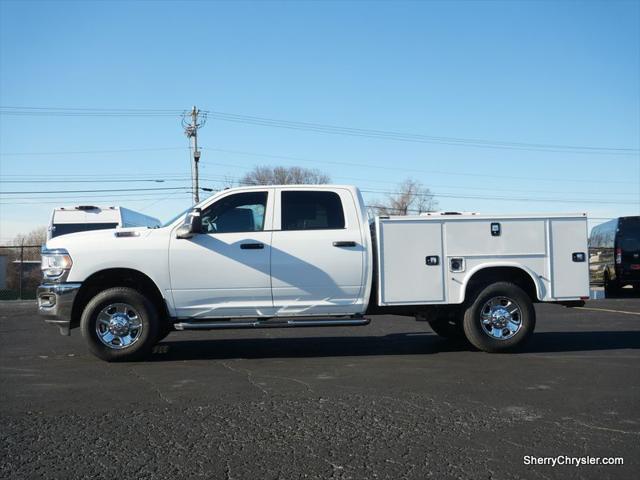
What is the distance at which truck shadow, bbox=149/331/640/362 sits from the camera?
8.32m

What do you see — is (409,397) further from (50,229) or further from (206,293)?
(50,229)

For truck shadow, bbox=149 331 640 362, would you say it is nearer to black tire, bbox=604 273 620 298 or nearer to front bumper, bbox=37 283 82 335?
front bumper, bbox=37 283 82 335

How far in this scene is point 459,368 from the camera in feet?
23.5

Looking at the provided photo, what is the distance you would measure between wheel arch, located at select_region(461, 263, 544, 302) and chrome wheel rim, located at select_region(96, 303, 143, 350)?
13.6 feet

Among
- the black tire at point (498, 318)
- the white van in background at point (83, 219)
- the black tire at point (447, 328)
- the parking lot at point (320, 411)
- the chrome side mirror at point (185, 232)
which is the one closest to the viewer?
the parking lot at point (320, 411)

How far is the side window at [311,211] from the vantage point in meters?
7.92

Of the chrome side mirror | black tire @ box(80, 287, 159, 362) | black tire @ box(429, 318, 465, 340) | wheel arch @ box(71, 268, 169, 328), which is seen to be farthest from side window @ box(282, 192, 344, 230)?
black tire @ box(429, 318, 465, 340)

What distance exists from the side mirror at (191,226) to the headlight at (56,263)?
4.48 feet

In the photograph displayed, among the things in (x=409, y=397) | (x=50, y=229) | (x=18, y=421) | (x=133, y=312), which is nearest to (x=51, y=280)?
(x=133, y=312)

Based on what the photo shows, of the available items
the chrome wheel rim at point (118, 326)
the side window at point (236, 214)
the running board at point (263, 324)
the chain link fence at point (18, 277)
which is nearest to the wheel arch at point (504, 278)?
the running board at point (263, 324)

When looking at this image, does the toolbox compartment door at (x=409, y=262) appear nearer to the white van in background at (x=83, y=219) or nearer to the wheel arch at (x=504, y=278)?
the wheel arch at (x=504, y=278)

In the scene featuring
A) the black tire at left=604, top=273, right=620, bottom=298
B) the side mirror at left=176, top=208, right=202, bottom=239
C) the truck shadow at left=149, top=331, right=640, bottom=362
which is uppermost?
the side mirror at left=176, top=208, right=202, bottom=239

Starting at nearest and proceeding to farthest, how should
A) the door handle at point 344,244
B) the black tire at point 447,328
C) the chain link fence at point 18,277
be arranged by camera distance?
1. the door handle at point 344,244
2. the black tire at point 447,328
3. the chain link fence at point 18,277

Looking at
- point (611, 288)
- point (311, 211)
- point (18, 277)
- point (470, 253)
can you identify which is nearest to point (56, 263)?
point (311, 211)
